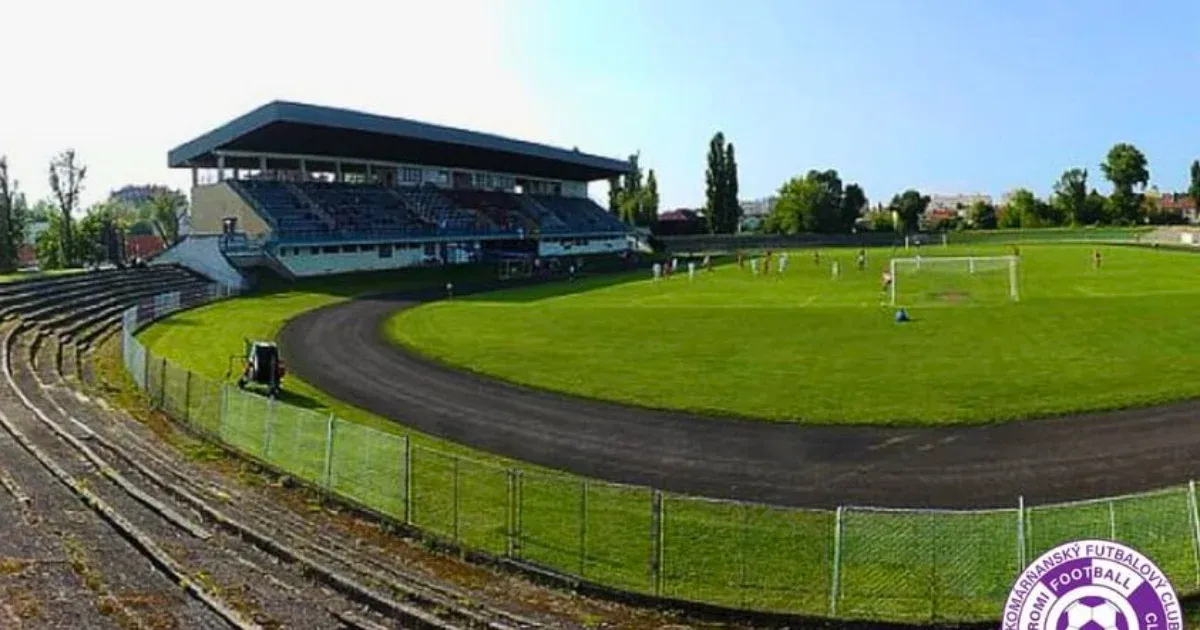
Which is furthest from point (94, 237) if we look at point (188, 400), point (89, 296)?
point (188, 400)

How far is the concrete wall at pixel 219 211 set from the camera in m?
75.1

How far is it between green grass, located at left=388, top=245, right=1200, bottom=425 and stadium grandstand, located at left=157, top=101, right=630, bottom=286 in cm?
2010

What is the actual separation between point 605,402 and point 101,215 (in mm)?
113797

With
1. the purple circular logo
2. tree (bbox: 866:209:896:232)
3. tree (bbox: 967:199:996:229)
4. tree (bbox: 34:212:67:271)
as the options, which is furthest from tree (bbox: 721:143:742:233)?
the purple circular logo

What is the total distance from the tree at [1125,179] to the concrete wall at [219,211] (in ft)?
425

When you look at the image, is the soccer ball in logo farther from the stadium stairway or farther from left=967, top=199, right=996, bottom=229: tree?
left=967, top=199, right=996, bottom=229: tree

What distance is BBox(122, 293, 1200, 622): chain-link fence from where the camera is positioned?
14641mm

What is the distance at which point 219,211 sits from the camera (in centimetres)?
7781

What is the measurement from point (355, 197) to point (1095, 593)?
84.8m

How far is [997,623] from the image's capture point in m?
13.7

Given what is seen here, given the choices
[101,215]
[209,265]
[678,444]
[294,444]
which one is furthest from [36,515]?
[101,215]

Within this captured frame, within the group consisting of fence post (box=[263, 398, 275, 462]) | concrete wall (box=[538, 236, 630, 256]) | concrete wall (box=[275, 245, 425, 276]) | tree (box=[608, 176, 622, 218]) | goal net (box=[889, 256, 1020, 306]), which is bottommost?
fence post (box=[263, 398, 275, 462])

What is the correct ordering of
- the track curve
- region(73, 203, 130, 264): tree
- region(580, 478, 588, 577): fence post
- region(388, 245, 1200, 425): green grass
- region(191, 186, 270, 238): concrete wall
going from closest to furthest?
region(580, 478, 588, 577): fence post < the track curve < region(388, 245, 1200, 425): green grass < region(191, 186, 270, 238): concrete wall < region(73, 203, 130, 264): tree

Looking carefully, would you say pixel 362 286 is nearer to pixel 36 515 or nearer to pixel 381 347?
pixel 381 347
